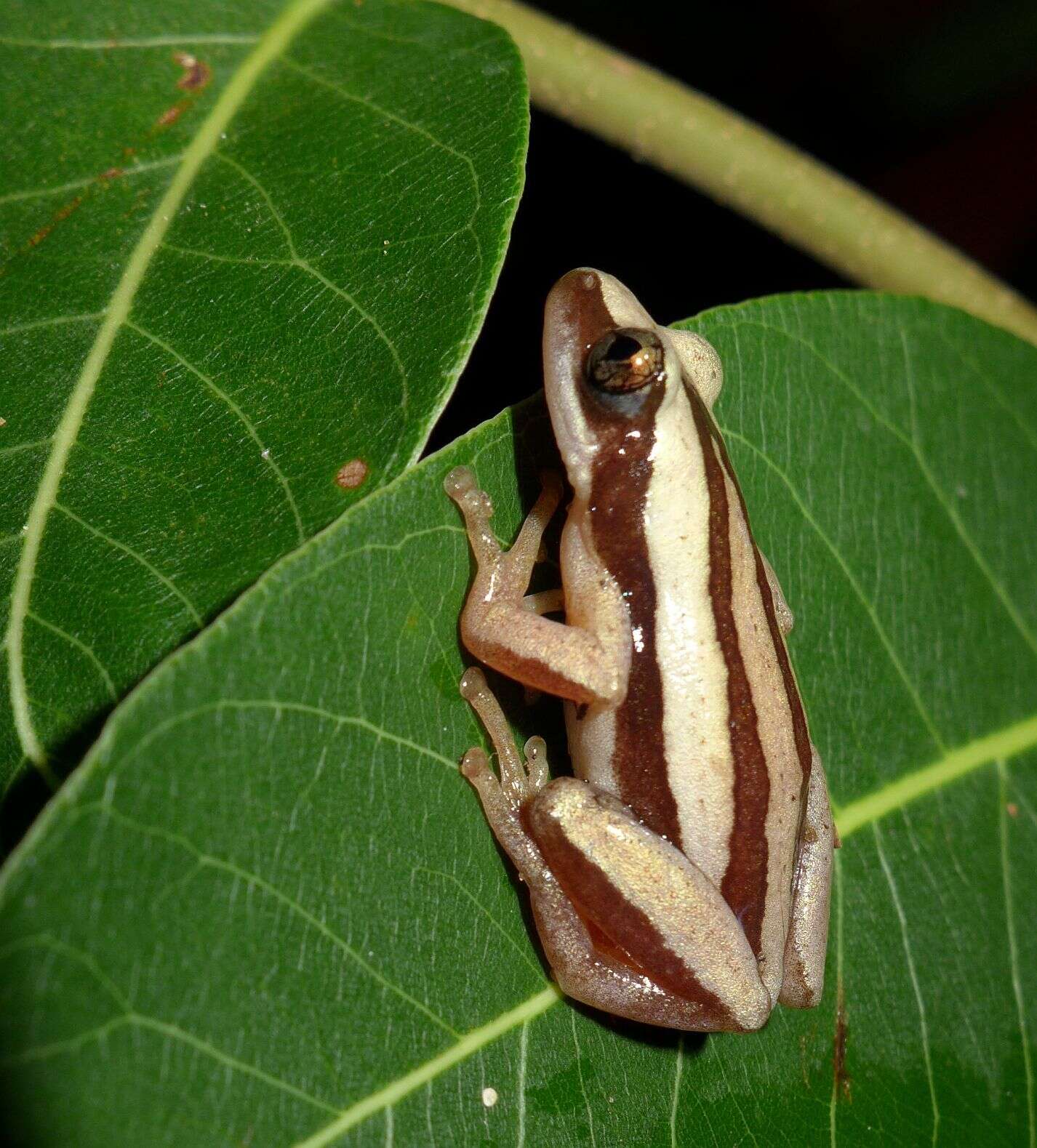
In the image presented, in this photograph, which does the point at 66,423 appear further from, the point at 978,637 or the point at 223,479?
the point at 978,637

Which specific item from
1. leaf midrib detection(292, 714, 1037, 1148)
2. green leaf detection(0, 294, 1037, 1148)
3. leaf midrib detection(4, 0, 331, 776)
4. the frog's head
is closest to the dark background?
green leaf detection(0, 294, 1037, 1148)

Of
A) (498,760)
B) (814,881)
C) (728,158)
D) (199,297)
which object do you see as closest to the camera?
(199,297)

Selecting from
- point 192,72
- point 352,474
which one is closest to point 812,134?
point 192,72

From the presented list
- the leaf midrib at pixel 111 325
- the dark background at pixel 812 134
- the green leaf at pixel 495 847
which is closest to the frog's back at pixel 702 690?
the green leaf at pixel 495 847

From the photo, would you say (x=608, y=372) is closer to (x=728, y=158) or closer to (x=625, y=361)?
(x=625, y=361)

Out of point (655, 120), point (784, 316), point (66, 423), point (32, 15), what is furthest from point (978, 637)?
point (32, 15)
